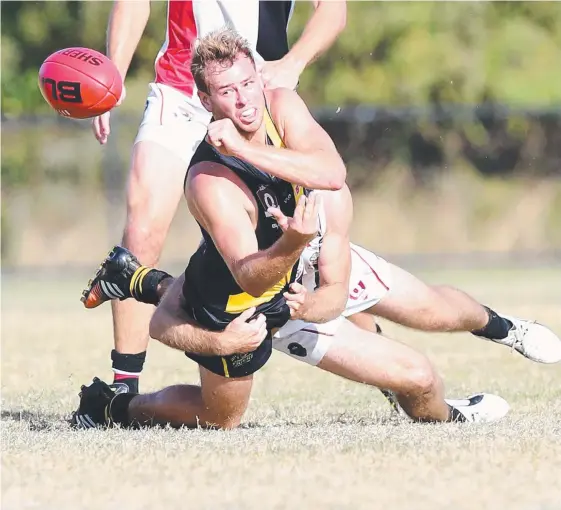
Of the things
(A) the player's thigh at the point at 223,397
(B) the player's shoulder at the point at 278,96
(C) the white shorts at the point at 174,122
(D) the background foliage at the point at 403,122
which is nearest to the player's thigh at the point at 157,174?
(C) the white shorts at the point at 174,122

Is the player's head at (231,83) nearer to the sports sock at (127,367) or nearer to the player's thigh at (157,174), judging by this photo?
the player's thigh at (157,174)

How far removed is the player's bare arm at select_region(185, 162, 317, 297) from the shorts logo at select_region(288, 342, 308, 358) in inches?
26.9

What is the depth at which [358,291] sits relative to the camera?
600 cm

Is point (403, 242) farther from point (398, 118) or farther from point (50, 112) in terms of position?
point (50, 112)

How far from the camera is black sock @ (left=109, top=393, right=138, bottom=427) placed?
19.9ft

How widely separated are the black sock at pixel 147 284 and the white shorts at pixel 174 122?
2.27 feet

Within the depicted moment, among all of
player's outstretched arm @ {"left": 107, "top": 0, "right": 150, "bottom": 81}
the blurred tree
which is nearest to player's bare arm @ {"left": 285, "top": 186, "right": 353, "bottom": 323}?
player's outstretched arm @ {"left": 107, "top": 0, "right": 150, "bottom": 81}

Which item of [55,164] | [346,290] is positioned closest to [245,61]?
[346,290]

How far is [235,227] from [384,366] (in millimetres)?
1099

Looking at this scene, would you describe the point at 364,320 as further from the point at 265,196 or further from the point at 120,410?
the point at 265,196

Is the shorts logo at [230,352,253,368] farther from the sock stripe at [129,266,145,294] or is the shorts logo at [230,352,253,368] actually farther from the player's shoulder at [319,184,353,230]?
the sock stripe at [129,266,145,294]

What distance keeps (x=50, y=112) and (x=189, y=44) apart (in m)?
15.4

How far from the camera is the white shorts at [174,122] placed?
6.57 meters

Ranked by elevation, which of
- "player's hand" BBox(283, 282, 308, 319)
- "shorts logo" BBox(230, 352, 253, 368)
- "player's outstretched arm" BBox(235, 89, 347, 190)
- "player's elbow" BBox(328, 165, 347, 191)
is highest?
"player's outstretched arm" BBox(235, 89, 347, 190)
